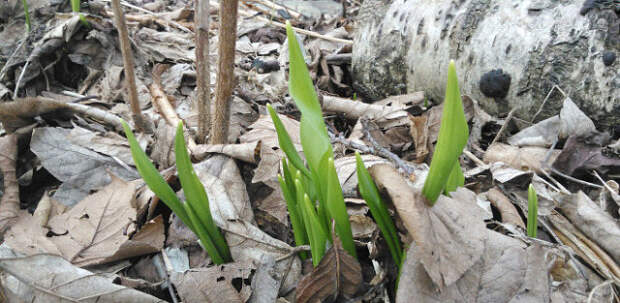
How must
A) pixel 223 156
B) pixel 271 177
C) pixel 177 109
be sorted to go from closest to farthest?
pixel 271 177 → pixel 223 156 → pixel 177 109

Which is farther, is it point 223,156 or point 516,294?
point 223,156

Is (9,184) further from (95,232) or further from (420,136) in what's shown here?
(420,136)

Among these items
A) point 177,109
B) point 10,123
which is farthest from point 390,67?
point 10,123

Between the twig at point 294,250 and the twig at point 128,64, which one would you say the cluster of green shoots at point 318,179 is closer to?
the twig at point 294,250

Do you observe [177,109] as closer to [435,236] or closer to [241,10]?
[435,236]

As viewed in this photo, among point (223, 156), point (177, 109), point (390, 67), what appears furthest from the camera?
point (390, 67)

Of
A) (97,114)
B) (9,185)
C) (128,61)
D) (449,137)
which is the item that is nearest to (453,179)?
(449,137)
